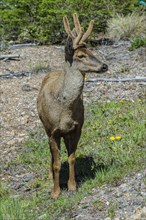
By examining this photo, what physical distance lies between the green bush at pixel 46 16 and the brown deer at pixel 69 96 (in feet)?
31.3

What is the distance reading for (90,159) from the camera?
821 cm

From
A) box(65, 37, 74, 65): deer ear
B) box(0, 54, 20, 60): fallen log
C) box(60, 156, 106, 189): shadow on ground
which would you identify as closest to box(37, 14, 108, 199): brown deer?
box(65, 37, 74, 65): deer ear

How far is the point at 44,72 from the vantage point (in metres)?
13.1

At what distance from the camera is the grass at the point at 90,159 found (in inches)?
251

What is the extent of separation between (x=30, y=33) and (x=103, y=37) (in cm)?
230

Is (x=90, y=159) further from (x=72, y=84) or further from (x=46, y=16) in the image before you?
(x=46, y=16)

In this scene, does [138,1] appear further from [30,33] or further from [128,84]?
[128,84]

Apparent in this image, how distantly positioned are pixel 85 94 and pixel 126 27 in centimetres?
636

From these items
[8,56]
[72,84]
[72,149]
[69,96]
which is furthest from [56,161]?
[8,56]

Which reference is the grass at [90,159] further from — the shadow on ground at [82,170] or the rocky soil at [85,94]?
the rocky soil at [85,94]

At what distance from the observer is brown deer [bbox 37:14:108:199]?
6.63 metres

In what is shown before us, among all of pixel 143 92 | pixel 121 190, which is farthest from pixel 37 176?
pixel 143 92

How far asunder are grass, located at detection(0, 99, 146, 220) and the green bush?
6.53m

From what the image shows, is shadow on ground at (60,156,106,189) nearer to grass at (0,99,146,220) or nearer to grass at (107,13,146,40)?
grass at (0,99,146,220)
